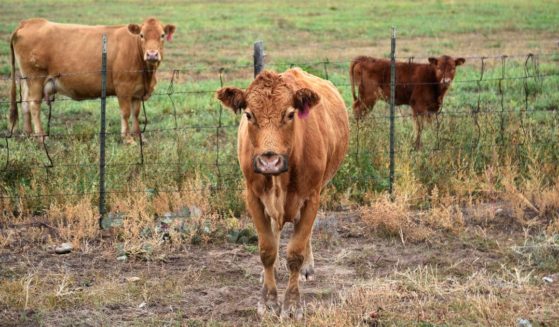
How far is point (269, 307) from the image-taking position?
6754mm

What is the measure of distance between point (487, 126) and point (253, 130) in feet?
16.4

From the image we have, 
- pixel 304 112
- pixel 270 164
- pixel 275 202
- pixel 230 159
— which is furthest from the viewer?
pixel 230 159

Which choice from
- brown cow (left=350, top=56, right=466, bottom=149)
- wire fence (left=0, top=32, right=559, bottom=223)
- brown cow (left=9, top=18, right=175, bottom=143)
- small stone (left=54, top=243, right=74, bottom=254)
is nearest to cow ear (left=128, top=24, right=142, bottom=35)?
brown cow (left=9, top=18, right=175, bottom=143)

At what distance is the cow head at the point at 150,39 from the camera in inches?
539

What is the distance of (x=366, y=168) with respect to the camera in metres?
9.91

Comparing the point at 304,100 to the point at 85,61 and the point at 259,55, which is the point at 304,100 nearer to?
the point at 259,55

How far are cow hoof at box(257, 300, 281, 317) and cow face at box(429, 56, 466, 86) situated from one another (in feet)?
26.1

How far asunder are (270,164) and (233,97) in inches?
25.9

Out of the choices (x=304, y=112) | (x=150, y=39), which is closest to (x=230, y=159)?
(x=304, y=112)

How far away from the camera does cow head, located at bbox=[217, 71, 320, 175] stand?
6.07 m

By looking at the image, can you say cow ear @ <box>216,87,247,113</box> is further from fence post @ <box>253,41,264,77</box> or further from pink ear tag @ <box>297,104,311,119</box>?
fence post @ <box>253,41,264,77</box>

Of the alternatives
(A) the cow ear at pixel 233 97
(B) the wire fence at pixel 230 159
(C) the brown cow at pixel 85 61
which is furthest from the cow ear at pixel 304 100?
(C) the brown cow at pixel 85 61

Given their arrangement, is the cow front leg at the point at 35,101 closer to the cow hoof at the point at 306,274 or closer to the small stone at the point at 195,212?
the small stone at the point at 195,212

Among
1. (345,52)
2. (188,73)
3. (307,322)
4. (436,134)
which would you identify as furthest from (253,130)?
(345,52)
